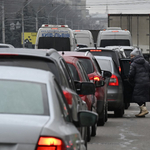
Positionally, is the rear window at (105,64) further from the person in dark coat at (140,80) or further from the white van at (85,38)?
the white van at (85,38)

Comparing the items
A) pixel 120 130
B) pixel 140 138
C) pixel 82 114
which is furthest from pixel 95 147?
pixel 82 114

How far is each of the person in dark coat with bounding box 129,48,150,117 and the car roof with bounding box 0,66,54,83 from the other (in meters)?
9.91

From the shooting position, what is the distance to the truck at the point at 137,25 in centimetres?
3644

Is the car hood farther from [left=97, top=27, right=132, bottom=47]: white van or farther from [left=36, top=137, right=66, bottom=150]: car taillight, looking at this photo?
[left=97, top=27, right=132, bottom=47]: white van

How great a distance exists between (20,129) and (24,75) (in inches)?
27.4

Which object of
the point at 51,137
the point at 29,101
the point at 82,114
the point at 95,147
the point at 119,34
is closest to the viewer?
the point at 51,137

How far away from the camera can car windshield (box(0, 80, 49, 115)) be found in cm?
411

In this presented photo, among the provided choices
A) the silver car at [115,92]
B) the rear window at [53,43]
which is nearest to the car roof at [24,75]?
the silver car at [115,92]

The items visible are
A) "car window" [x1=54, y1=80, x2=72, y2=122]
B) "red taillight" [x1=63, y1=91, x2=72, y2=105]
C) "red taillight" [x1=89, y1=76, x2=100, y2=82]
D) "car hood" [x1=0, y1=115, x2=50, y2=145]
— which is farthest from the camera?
"red taillight" [x1=89, y1=76, x2=100, y2=82]

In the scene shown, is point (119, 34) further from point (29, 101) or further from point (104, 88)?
point (29, 101)

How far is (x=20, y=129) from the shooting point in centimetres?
383

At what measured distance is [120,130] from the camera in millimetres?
11359

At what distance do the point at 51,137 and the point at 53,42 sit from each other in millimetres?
24492

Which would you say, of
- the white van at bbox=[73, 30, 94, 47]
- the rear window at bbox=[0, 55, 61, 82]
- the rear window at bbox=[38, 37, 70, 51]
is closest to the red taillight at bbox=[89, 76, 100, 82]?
the rear window at bbox=[0, 55, 61, 82]
